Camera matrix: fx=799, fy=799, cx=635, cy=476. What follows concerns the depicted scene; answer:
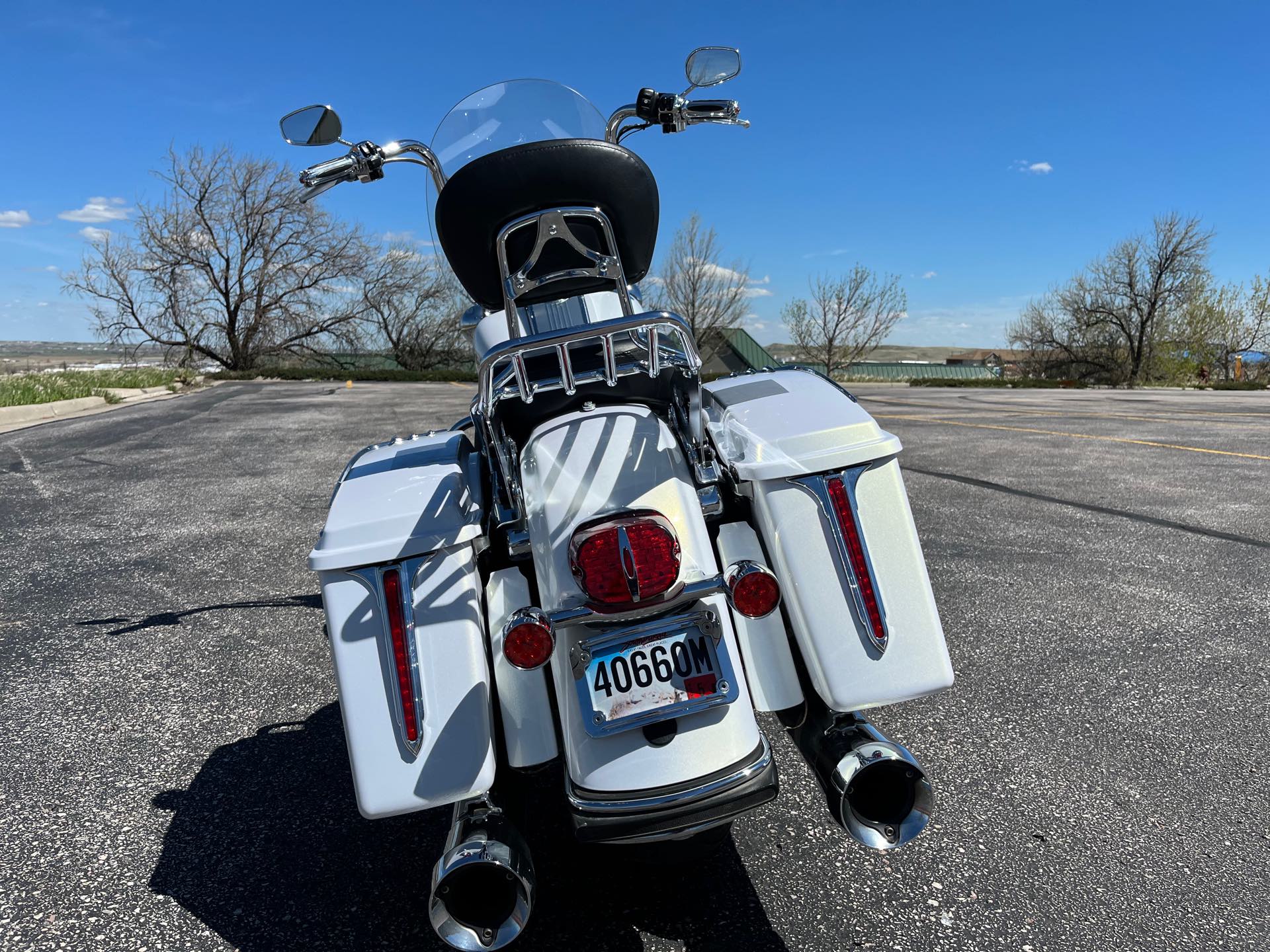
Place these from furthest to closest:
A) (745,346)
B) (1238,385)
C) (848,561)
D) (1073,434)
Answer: (745,346) → (1238,385) → (1073,434) → (848,561)

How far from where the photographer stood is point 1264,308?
4425cm

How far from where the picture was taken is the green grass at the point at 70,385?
1395 cm

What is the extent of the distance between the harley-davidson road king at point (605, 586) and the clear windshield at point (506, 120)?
63 cm

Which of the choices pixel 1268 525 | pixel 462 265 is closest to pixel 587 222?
pixel 462 265

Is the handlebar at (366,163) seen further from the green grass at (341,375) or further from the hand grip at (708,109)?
the green grass at (341,375)

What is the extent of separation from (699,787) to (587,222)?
4.95 feet

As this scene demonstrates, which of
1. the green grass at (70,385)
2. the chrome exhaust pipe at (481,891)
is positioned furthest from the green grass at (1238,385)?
the chrome exhaust pipe at (481,891)

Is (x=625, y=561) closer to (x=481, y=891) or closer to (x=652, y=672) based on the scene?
(x=652, y=672)

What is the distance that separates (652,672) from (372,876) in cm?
118

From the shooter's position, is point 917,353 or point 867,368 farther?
point 917,353

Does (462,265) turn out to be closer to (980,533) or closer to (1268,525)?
(980,533)

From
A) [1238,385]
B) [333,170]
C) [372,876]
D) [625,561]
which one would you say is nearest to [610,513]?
[625,561]

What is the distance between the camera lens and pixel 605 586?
5.26ft

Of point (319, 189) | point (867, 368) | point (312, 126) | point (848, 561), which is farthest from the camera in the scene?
point (867, 368)
